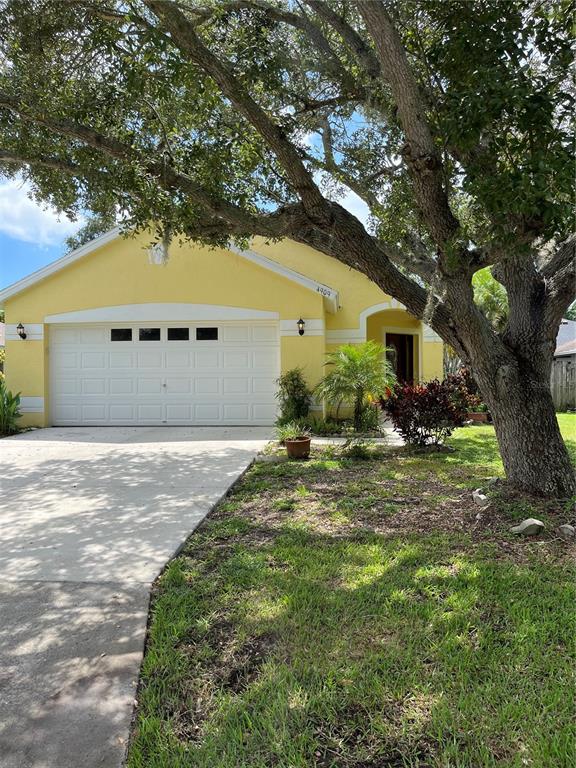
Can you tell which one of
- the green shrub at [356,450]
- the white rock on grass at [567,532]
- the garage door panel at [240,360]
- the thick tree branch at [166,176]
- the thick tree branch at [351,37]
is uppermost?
the thick tree branch at [351,37]

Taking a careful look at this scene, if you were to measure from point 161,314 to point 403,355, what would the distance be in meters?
7.90

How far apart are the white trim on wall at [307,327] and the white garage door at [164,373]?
37 cm

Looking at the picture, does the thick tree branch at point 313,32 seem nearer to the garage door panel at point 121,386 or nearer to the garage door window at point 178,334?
the garage door window at point 178,334

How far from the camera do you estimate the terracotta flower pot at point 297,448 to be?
26.6 feet

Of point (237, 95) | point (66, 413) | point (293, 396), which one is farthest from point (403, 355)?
point (237, 95)

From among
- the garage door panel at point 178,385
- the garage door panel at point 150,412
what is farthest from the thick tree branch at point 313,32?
the garage door panel at point 150,412

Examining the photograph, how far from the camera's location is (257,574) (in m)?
3.64

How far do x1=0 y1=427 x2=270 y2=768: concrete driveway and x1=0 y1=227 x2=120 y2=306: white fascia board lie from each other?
5206 mm

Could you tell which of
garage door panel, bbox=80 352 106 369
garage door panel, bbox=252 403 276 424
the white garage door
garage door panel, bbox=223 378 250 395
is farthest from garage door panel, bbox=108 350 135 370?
garage door panel, bbox=252 403 276 424

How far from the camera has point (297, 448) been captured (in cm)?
812

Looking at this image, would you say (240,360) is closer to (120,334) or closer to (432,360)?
(120,334)

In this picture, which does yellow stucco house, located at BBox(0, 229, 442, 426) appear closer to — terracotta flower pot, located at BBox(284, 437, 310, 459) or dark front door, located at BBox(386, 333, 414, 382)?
terracotta flower pot, located at BBox(284, 437, 310, 459)

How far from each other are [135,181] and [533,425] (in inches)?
201

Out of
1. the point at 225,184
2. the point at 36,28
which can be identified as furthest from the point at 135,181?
the point at 36,28
